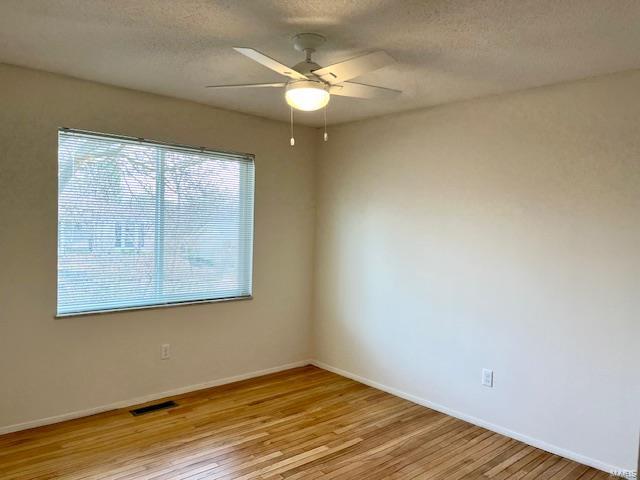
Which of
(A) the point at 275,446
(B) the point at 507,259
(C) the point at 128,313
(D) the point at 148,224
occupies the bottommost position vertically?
(A) the point at 275,446

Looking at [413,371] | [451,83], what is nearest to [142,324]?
[413,371]

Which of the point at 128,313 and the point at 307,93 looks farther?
the point at 128,313

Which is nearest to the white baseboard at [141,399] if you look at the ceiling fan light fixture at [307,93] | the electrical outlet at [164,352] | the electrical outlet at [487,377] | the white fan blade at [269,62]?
the electrical outlet at [164,352]

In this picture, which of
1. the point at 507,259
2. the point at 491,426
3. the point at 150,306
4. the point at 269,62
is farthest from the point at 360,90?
the point at 491,426

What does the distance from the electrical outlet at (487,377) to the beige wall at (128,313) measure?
6.28 ft

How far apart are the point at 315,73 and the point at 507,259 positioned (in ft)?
6.48

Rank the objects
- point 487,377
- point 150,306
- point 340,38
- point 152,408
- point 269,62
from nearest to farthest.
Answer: point 269,62 → point 340,38 → point 487,377 → point 152,408 → point 150,306

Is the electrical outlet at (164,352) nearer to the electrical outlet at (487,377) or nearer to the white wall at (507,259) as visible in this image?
the white wall at (507,259)

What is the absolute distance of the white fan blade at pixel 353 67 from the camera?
199 centimetres

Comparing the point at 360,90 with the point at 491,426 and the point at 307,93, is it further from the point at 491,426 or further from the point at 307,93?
the point at 491,426

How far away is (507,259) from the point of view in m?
3.28

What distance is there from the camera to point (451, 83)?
3.08 metres

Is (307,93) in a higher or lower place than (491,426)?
higher

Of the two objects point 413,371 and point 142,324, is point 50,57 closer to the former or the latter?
point 142,324
